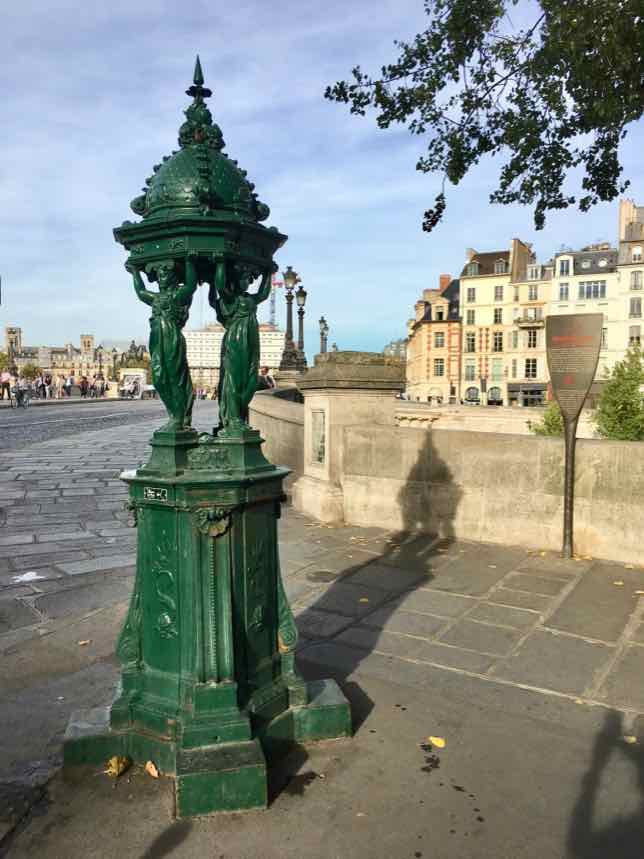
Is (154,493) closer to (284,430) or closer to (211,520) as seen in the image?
(211,520)

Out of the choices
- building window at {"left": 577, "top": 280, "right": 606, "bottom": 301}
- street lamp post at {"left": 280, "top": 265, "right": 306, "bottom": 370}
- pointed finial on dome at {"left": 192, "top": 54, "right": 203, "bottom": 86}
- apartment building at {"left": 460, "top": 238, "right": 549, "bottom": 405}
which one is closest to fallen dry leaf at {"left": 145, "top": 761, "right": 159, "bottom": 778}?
pointed finial on dome at {"left": 192, "top": 54, "right": 203, "bottom": 86}

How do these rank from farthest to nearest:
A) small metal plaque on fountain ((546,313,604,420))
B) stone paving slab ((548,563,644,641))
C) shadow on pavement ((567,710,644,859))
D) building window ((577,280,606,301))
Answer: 1. building window ((577,280,606,301))
2. small metal plaque on fountain ((546,313,604,420))
3. stone paving slab ((548,563,644,641))
4. shadow on pavement ((567,710,644,859))

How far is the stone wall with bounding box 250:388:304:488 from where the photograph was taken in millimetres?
10539

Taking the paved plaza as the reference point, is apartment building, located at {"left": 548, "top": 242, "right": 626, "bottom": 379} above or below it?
above

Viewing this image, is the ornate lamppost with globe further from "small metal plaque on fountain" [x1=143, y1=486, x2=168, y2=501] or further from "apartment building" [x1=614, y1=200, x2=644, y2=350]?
"apartment building" [x1=614, y1=200, x2=644, y2=350]

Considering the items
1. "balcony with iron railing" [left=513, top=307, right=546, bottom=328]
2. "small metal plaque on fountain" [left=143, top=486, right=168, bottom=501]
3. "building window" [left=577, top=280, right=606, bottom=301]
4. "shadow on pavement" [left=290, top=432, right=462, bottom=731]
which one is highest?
"building window" [left=577, top=280, right=606, bottom=301]

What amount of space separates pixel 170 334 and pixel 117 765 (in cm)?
192

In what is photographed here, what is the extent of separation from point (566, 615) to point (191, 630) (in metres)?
3.08

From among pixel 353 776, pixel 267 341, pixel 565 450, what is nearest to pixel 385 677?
pixel 353 776

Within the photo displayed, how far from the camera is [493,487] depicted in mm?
6965

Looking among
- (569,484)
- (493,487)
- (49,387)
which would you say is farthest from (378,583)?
(49,387)

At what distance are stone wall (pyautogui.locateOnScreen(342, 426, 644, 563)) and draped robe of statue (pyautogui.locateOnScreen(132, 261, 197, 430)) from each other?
4.62m

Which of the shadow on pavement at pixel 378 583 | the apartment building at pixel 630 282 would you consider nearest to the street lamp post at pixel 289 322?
the shadow on pavement at pixel 378 583

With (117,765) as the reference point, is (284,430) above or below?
above
